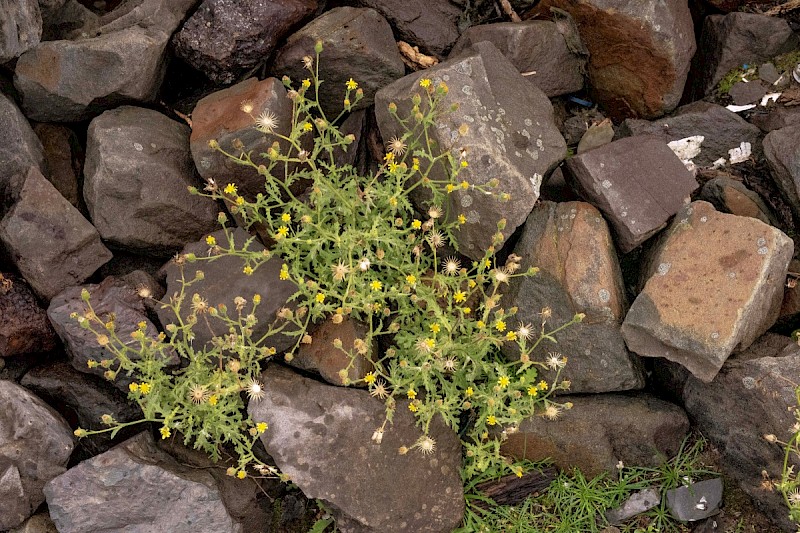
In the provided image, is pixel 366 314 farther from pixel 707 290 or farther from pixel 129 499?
pixel 707 290

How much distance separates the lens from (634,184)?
475cm

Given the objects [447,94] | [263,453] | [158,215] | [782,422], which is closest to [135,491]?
[263,453]

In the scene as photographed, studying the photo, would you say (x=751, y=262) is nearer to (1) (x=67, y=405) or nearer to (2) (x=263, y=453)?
(2) (x=263, y=453)

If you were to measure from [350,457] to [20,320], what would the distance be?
2.08 m

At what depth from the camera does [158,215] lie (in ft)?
15.7

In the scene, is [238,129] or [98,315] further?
[238,129]

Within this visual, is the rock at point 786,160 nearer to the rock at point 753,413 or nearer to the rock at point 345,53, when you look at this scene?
the rock at point 753,413

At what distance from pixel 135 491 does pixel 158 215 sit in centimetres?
162

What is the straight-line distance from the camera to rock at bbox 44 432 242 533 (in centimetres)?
431

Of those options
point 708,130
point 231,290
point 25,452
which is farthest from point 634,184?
point 25,452

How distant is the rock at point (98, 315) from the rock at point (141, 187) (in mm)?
364

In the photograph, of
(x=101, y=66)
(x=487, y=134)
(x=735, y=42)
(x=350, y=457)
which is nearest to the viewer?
(x=350, y=457)

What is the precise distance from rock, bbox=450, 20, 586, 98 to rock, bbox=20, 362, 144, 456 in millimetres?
3044

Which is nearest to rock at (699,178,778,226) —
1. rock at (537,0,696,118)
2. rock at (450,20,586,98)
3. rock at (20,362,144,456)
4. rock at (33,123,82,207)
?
rock at (537,0,696,118)
